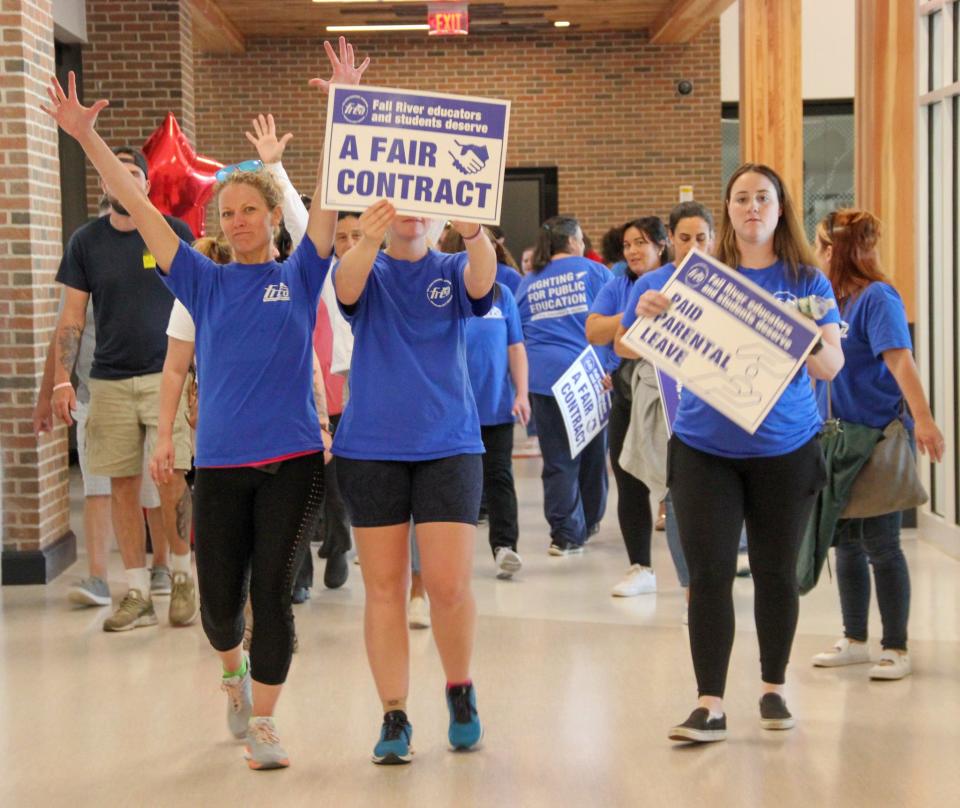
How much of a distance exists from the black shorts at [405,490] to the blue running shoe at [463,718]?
523 mm

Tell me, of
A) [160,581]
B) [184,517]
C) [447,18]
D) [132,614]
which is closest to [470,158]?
[184,517]

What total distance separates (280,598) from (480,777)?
71cm

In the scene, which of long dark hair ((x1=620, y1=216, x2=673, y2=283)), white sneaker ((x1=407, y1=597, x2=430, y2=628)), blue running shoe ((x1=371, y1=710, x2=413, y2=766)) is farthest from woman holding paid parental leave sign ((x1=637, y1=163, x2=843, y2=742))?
long dark hair ((x1=620, y1=216, x2=673, y2=283))

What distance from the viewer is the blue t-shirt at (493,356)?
6.14 m

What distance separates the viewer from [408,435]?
11.6 feet

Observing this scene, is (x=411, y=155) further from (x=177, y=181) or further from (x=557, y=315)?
(x=177, y=181)

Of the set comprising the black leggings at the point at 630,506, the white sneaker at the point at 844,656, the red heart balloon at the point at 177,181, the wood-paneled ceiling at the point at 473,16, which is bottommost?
the white sneaker at the point at 844,656

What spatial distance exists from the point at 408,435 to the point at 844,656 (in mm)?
1998

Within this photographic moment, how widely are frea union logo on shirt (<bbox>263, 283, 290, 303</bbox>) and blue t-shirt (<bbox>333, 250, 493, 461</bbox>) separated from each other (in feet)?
0.49

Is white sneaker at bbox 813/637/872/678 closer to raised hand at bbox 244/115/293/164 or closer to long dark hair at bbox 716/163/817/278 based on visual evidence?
long dark hair at bbox 716/163/817/278

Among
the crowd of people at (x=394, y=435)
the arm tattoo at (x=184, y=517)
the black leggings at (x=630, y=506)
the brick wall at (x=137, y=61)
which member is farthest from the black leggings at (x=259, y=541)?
the brick wall at (x=137, y=61)

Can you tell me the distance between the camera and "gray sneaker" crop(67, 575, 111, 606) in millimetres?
5801

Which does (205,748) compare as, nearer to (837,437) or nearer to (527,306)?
(837,437)

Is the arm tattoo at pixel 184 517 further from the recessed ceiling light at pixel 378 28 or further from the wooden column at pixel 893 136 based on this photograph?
the recessed ceiling light at pixel 378 28
